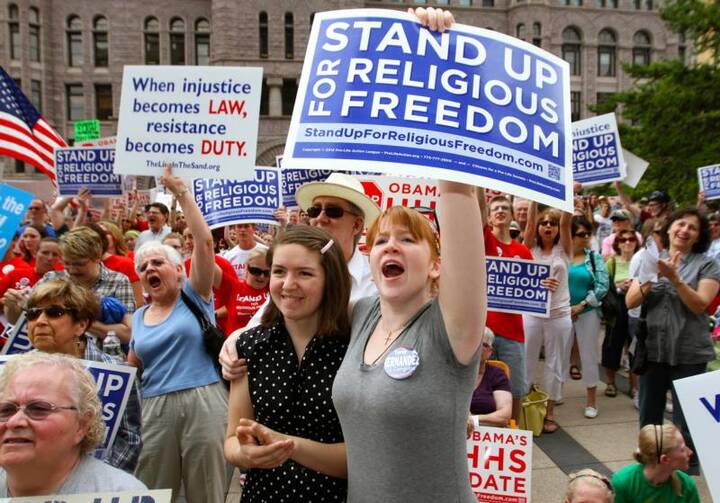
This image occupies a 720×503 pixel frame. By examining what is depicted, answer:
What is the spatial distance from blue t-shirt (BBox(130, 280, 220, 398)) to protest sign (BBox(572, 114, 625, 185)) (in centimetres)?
487

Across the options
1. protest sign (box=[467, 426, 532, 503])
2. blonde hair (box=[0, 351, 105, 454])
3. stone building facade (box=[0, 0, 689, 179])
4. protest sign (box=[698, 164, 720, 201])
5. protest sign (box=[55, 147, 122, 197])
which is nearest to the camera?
blonde hair (box=[0, 351, 105, 454])

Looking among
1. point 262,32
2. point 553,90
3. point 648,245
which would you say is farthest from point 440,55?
point 262,32

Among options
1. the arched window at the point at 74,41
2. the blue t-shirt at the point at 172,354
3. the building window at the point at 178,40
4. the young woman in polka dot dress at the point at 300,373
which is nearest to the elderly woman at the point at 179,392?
the blue t-shirt at the point at 172,354

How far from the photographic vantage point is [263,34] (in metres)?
36.0

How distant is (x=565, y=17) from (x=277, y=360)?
44508 millimetres

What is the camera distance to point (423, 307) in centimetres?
192

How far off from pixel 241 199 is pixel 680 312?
3.83m

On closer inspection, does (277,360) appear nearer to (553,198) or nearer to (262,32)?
(553,198)

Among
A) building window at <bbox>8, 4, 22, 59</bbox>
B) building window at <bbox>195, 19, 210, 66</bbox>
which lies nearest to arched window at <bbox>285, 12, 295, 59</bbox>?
building window at <bbox>195, 19, 210, 66</bbox>

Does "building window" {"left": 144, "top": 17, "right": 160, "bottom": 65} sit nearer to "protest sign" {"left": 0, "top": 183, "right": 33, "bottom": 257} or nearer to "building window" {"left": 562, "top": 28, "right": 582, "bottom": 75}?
"building window" {"left": 562, "top": 28, "right": 582, "bottom": 75}

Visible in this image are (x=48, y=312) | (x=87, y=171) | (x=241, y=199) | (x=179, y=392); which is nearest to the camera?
(x=48, y=312)

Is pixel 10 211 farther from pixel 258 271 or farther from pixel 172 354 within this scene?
pixel 172 354

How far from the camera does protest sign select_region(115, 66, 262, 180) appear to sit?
13.4 ft

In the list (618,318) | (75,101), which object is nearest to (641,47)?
(75,101)
